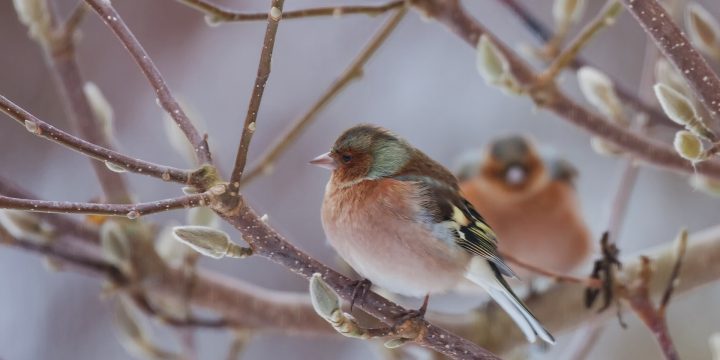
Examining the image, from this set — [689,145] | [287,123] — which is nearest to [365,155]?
[689,145]

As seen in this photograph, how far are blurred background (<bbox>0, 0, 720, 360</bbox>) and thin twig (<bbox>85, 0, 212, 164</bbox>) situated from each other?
162 centimetres

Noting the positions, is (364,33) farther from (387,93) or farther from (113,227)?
(113,227)

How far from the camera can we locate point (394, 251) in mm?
935

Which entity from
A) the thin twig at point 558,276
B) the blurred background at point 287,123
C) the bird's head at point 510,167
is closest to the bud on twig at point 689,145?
the thin twig at point 558,276

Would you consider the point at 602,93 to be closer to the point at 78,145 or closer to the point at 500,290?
the point at 500,290

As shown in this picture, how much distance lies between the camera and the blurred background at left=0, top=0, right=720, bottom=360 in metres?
2.28

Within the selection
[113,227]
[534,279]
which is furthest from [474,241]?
[534,279]

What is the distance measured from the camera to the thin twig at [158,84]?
25.9 inches

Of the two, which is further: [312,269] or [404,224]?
[404,224]

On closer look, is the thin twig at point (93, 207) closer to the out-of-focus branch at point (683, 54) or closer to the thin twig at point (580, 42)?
the out-of-focus branch at point (683, 54)

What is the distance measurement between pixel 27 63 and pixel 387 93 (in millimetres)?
1113

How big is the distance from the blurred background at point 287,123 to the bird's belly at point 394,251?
1418 mm

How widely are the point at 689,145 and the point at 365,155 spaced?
39 cm

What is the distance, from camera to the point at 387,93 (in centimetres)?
275
